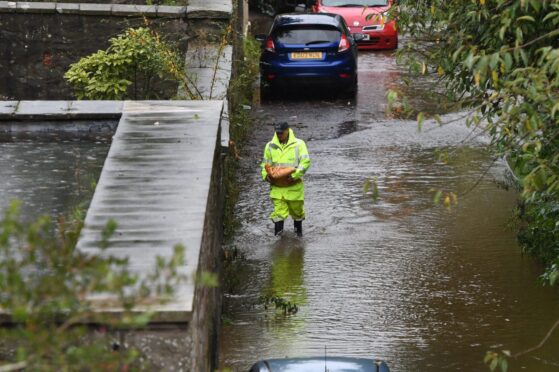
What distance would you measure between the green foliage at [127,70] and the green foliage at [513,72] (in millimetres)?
2810

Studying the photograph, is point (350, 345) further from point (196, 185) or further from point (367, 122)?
point (367, 122)

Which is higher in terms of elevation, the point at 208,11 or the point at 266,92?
the point at 208,11

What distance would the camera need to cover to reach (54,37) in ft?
49.0

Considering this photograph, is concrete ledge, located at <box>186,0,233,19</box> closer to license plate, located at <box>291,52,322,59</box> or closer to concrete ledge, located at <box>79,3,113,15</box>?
concrete ledge, located at <box>79,3,113,15</box>

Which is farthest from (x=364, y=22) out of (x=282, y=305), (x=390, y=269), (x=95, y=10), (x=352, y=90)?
(x=282, y=305)

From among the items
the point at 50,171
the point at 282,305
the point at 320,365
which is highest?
the point at 50,171

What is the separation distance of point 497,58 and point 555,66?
523 mm

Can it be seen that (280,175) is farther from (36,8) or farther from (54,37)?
(36,8)

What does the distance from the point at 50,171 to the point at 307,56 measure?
13404 mm

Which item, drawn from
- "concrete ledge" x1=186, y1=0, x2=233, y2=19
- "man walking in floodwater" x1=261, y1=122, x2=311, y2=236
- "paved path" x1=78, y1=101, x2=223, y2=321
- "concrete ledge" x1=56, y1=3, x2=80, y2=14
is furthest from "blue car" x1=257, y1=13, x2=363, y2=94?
"paved path" x1=78, y1=101, x2=223, y2=321

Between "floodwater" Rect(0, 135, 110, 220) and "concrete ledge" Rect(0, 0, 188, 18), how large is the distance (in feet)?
18.3

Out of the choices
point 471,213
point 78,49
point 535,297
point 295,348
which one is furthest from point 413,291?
point 78,49

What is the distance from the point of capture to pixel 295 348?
33.4 ft

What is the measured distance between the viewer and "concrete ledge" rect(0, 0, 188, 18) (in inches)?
582
